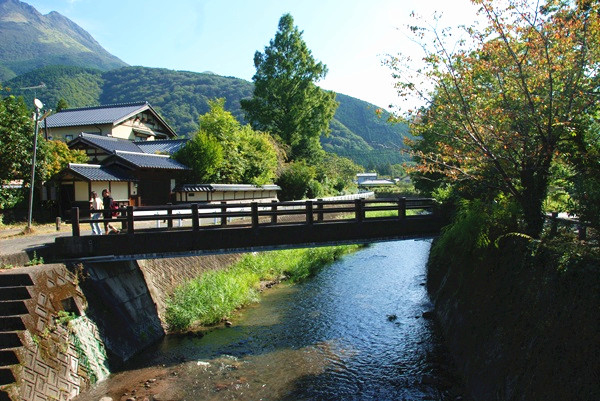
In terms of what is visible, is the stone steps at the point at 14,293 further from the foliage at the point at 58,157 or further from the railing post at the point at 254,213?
the foliage at the point at 58,157

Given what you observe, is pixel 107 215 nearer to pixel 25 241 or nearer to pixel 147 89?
pixel 25 241

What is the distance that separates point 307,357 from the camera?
11844 millimetres

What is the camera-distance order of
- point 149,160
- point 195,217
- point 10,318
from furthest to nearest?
point 149,160 → point 195,217 → point 10,318

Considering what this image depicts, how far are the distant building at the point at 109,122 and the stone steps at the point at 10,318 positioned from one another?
28.4 metres

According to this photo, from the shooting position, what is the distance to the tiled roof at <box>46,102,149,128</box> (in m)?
37.2

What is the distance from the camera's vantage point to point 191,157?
28.1m

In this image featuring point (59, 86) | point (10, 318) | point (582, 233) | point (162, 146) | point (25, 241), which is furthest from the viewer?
point (59, 86)

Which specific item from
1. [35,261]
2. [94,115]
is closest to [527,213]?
[35,261]

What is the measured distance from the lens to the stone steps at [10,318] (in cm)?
804

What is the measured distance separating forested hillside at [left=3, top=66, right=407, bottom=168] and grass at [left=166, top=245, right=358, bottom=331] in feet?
230

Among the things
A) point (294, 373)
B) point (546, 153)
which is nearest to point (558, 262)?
point (546, 153)

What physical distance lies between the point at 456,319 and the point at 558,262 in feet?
16.1

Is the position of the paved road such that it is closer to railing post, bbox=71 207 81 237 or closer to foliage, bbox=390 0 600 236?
railing post, bbox=71 207 81 237

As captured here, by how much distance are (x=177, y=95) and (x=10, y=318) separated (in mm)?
126054
